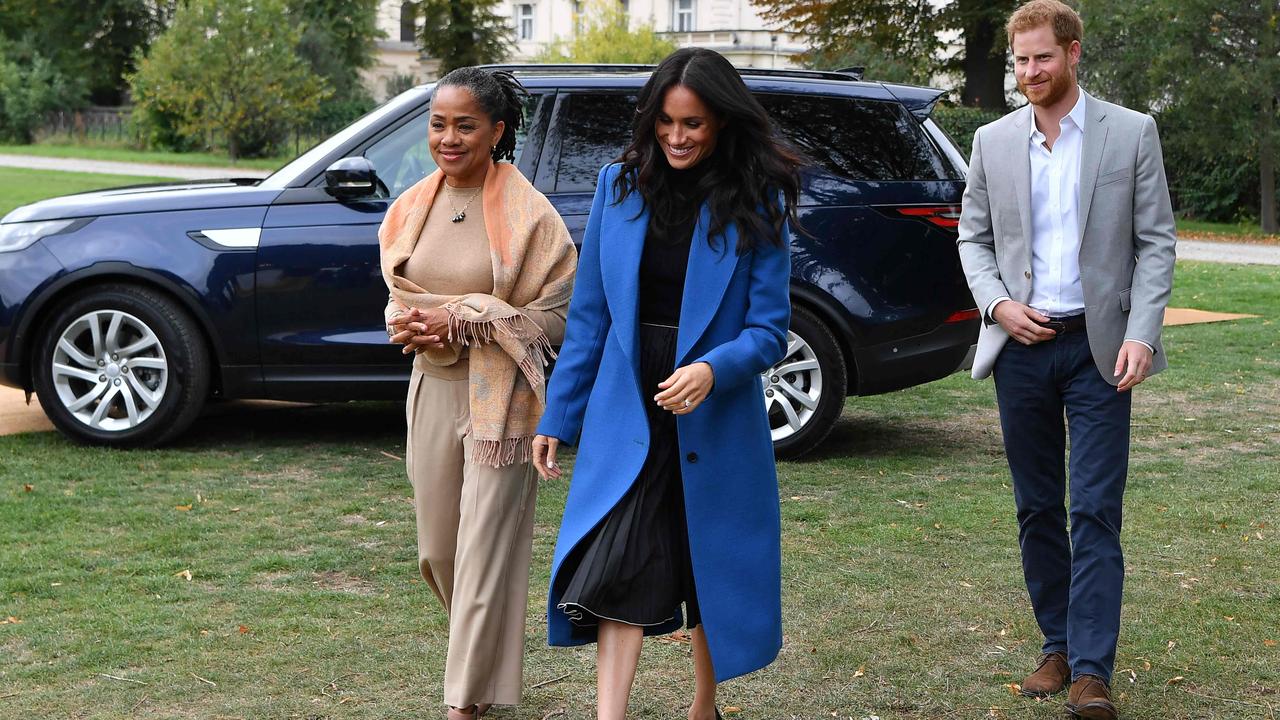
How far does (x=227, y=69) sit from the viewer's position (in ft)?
137

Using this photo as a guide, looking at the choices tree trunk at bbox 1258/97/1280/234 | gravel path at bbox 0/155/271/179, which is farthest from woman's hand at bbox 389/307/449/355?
gravel path at bbox 0/155/271/179

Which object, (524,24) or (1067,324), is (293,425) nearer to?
(1067,324)

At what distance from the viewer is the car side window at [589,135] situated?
7.38 m

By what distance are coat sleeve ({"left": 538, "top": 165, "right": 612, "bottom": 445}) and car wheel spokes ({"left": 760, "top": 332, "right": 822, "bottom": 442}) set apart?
394 centimetres

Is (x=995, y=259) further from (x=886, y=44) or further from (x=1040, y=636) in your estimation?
(x=886, y=44)

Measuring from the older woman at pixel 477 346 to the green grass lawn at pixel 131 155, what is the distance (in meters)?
36.0

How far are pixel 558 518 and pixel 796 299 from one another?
1.90 metres

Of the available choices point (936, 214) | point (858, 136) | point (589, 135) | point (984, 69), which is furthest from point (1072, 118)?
point (984, 69)

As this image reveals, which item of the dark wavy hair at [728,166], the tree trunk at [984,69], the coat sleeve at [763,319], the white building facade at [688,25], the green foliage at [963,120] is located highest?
the white building facade at [688,25]

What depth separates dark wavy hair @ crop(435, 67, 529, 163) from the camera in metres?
3.94

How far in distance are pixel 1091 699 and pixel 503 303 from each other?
77.4 inches

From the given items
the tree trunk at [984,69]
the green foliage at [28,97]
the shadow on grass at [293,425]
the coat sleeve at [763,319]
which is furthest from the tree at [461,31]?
the coat sleeve at [763,319]

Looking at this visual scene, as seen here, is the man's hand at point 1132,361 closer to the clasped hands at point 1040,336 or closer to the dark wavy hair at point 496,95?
the clasped hands at point 1040,336

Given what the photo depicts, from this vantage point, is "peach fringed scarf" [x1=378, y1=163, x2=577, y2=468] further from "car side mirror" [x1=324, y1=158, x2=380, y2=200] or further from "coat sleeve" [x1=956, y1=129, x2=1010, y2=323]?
"car side mirror" [x1=324, y1=158, x2=380, y2=200]
